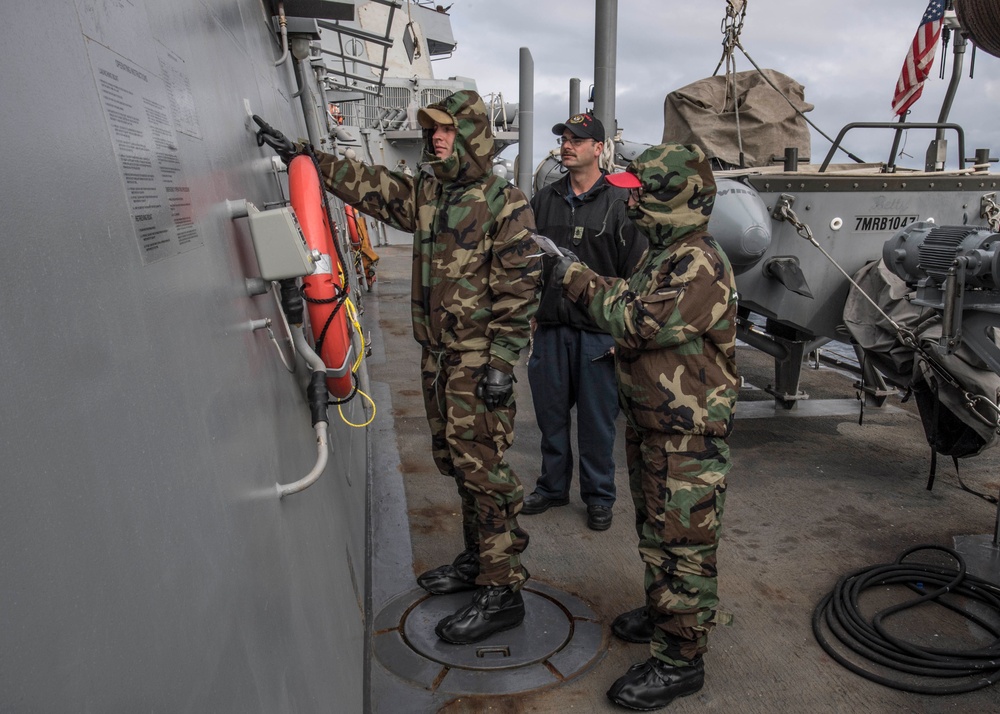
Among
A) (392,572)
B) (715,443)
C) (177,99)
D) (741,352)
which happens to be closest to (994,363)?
(715,443)

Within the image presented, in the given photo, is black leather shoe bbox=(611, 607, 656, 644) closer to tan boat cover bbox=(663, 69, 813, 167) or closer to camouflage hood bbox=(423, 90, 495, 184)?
camouflage hood bbox=(423, 90, 495, 184)

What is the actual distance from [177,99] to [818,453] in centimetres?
482

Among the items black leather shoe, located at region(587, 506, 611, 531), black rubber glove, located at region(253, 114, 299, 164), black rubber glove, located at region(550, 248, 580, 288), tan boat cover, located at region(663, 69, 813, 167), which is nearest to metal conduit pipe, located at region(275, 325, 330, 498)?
black rubber glove, located at region(253, 114, 299, 164)

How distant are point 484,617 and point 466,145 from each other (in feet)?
5.78

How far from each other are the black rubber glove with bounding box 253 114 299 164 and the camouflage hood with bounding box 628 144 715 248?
113 centimetres

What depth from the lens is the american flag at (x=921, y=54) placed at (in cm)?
691

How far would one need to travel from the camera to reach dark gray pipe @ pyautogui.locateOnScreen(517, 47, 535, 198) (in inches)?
359

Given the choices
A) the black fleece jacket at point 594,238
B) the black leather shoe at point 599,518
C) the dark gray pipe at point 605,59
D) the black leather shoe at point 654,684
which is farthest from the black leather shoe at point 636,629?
the dark gray pipe at point 605,59

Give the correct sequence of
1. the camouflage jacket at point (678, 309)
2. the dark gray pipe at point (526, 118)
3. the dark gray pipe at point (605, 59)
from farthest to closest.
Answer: the dark gray pipe at point (526, 118) → the dark gray pipe at point (605, 59) → the camouflage jacket at point (678, 309)

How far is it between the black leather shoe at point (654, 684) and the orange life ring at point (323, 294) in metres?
1.39

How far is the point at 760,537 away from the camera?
13.1 ft

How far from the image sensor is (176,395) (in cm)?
107

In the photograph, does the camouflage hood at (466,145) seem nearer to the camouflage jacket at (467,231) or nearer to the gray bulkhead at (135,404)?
the camouflage jacket at (467,231)

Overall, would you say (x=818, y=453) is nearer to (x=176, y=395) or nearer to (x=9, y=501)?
(x=176, y=395)
